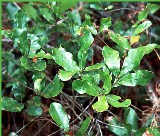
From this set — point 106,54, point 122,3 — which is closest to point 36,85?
point 106,54

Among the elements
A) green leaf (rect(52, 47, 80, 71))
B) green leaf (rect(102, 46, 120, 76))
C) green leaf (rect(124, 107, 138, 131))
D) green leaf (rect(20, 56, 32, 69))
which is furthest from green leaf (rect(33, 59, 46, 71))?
green leaf (rect(124, 107, 138, 131))

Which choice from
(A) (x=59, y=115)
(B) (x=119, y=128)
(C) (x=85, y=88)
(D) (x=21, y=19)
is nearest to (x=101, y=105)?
(C) (x=85, y=88)

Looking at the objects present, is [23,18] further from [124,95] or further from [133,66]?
[124,95]

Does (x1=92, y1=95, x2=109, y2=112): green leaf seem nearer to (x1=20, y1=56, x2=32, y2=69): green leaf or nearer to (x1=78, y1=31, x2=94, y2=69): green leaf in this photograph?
(x1=78, y1=31, x2=94, y2=69): green leaf

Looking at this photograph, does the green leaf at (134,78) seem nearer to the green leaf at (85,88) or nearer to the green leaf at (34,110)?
the green leaf at (85,88)

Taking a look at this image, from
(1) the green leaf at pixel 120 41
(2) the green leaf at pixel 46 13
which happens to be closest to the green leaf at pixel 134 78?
(1) the green leaf at pixel 120 41
